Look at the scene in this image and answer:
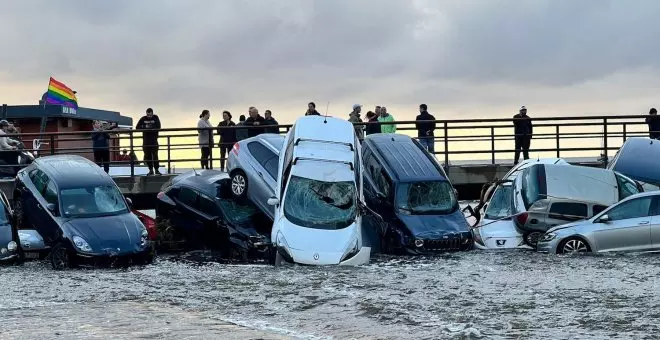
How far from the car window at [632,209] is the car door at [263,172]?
6.79 m

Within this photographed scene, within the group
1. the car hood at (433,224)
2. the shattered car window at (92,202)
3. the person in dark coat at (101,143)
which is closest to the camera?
the shattered car window at (92,202)

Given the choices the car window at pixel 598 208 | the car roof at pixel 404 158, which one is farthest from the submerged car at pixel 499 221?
the car window at pixel 598 208

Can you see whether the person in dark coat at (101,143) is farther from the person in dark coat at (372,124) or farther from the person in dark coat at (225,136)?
the person in dark coat at (372,124)

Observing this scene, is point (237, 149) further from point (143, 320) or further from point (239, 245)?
point (143, 320)

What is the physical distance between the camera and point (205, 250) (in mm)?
25609

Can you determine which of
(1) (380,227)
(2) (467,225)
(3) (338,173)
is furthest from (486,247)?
(3) (338,173)

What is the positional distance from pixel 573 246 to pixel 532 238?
1.46 metres

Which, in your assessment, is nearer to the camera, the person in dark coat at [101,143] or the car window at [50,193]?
the car window at [50,193]

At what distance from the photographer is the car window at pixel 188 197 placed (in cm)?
2464

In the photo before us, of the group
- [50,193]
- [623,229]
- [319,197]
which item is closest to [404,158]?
[319,197]

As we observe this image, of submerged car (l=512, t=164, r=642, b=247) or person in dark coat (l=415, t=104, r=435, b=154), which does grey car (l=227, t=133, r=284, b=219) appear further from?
person in dark coat (l=415, t=104, r=435, b=154)

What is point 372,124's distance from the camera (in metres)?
30.5

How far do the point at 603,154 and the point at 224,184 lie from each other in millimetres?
11861

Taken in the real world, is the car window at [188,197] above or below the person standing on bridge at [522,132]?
below
